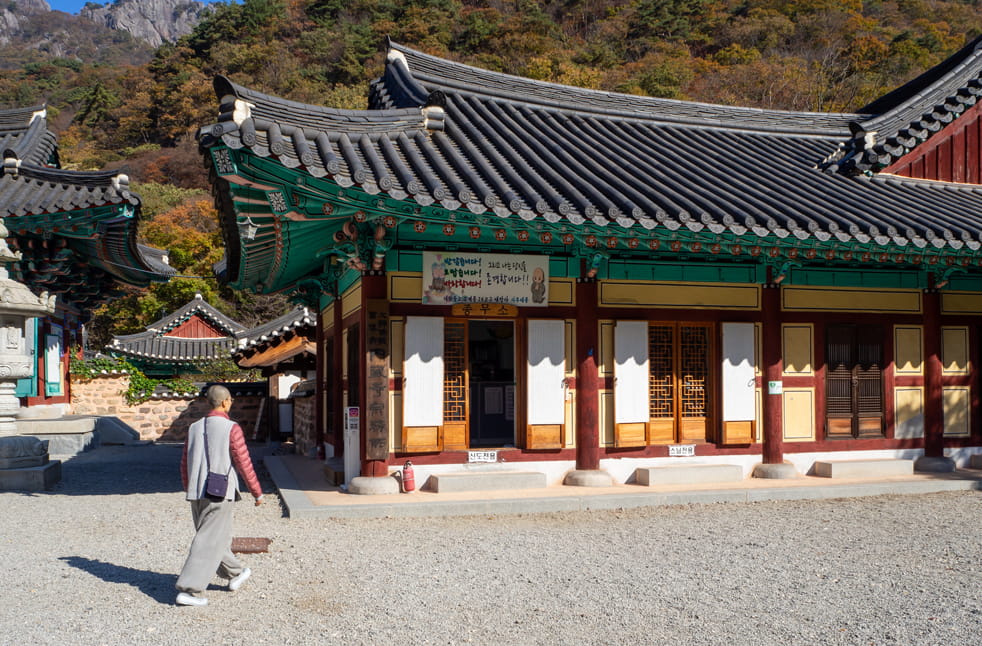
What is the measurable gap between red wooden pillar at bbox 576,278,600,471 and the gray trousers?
5.70 metres

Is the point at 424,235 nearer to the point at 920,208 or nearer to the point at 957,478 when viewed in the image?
the point at 920,208

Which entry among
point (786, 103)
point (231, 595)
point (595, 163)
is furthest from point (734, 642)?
point (786, 103)

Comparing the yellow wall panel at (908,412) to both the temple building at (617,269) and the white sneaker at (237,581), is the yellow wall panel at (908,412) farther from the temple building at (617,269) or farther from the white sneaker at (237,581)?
the white sneaker at (237,581)

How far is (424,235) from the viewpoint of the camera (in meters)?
9.79

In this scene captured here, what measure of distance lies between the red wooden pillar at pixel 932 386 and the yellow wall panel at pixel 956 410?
226 mm

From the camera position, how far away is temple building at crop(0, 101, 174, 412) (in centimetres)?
1344

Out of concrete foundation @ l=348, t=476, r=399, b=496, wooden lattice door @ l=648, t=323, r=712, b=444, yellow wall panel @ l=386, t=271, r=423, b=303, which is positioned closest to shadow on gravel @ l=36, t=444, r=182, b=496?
concrete foundation @ l=348, t=476, r=399, b=496

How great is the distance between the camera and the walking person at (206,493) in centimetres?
536

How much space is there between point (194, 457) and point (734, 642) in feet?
12.2

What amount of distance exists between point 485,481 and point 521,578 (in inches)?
146

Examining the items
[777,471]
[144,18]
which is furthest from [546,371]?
[144,18]

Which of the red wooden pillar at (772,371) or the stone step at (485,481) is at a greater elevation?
the red wooden pillar at (772,371)

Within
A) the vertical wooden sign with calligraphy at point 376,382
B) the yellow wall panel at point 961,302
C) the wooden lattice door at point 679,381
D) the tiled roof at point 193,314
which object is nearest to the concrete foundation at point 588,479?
the wooden lattice door at point 679,381

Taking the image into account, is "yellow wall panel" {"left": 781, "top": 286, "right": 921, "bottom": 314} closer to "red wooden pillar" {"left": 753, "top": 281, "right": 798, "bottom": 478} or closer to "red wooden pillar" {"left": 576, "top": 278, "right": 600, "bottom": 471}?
"red wooden pillar" {"left": 753, "top": 281, "right": 798, "bottom": 478}
